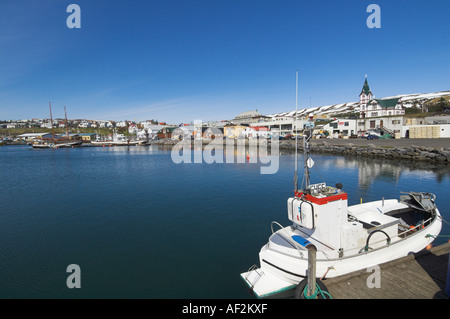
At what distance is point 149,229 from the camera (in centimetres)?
1427

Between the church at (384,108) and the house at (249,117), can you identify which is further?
the house at (249,117)

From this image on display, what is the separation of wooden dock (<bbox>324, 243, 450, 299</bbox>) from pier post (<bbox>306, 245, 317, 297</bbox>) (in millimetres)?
673

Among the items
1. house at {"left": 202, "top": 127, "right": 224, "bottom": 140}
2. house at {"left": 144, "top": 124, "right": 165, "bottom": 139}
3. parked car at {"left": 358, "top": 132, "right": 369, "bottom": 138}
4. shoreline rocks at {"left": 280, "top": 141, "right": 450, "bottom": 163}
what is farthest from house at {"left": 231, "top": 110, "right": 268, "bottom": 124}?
shoreline rocks at {"left": 280, "top": 141, "right": 450, "bottom": 163}

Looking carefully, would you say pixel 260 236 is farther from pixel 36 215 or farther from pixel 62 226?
pixel 36 215


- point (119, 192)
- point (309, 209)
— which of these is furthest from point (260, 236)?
point (119, 192)

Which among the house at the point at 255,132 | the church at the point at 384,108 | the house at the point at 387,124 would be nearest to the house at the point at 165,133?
the house at the point at 255,132

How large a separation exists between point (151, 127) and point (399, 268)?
13792 cm

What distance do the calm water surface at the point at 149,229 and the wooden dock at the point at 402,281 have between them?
344cm

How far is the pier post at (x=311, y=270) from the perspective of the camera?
6238 millimetres

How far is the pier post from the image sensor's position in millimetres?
6238

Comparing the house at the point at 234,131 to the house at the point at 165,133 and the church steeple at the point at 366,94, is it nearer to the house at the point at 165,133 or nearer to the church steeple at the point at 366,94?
the house at the point at 165,133

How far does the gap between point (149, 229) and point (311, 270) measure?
1088 cm

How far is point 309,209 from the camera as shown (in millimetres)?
7992
